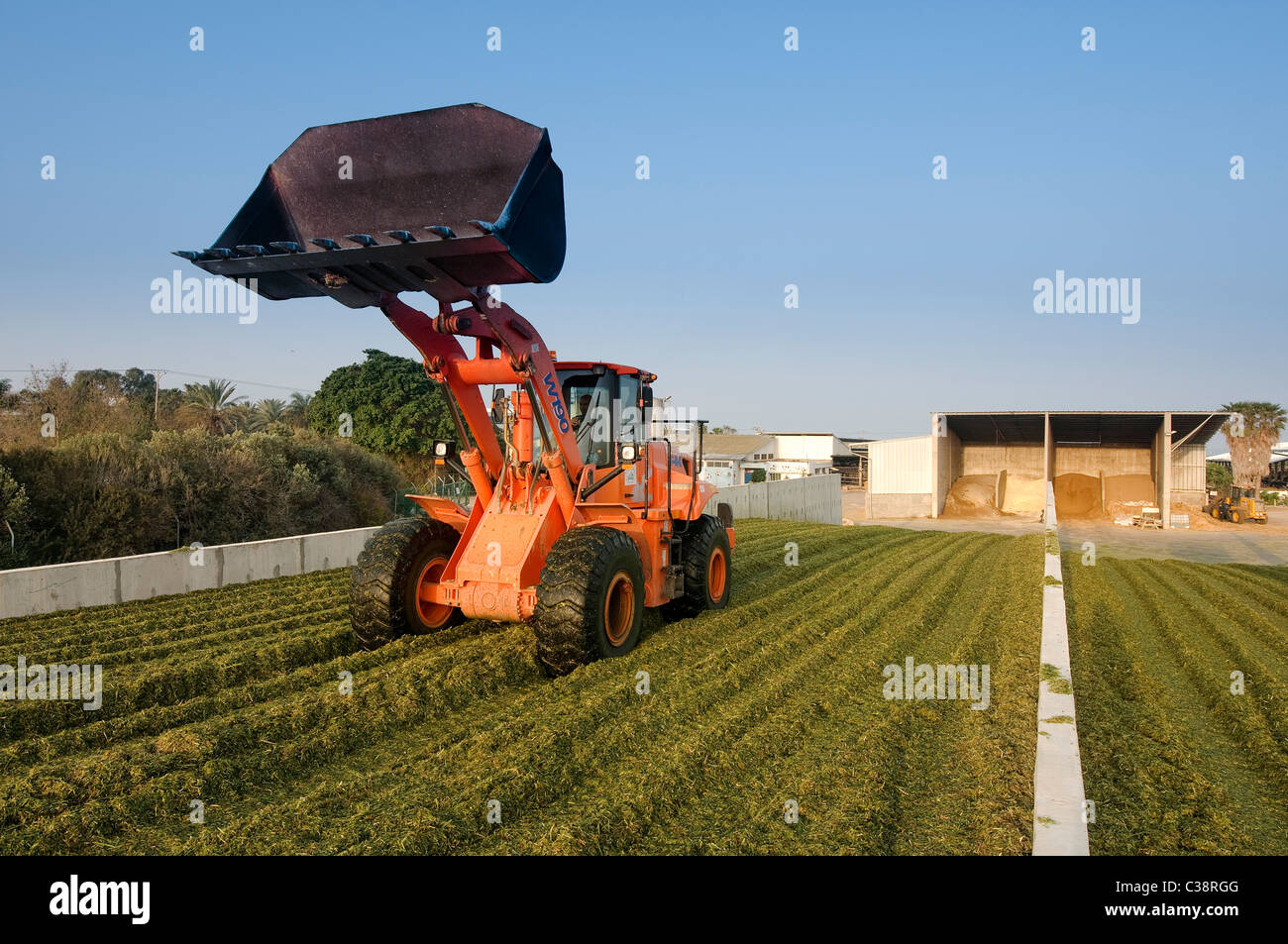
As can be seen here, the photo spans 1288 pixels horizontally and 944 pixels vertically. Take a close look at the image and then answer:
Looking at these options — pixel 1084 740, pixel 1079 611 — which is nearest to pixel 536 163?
pixel 1084 740

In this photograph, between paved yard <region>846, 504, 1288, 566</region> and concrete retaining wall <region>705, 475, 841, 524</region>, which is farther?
paved yard <region>846, 504, 1288, 566</region>

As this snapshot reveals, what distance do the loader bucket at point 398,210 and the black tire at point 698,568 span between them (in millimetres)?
3724

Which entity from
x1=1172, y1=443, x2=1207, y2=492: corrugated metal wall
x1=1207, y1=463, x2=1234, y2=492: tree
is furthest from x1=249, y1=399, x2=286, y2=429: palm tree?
x1=1207, y1=463, x2=1234, y2=492: tree

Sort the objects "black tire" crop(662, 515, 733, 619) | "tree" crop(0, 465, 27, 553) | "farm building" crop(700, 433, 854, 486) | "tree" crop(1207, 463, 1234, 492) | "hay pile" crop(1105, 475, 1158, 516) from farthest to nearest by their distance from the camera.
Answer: "farm building" crop(700, 433, 854, 486)
"tree" crop(1207, 463, 1234, 492)
"hay pile" crop(1105, 475, 1158, 516)
"tree" crop(0, 465, 27, 553)
"black tire" crop(662, 515, 733, 619)

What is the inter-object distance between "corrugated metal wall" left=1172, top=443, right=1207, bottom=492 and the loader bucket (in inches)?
1602

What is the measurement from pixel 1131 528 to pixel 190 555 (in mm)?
35759

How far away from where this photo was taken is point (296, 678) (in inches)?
251

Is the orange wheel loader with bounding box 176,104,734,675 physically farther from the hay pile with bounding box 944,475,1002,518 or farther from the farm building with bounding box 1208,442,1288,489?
the farm building with bounding box 1208,442,1288,489

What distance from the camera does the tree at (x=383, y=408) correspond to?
99.9ft

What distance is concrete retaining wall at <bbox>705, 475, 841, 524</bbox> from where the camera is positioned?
2545cm

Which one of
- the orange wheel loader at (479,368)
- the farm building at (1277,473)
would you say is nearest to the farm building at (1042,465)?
the orange wheel loader at (479,368)

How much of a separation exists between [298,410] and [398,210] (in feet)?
112
